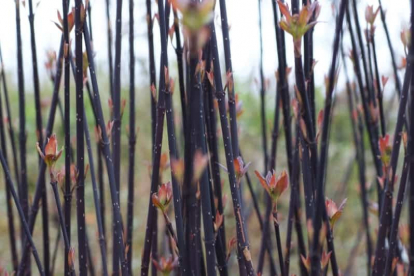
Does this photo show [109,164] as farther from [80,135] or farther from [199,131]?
[199,131]

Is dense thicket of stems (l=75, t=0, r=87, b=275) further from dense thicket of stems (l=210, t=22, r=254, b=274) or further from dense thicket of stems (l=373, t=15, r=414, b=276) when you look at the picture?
dense thicket of stems (l=373, t=15, r=414, b=276)

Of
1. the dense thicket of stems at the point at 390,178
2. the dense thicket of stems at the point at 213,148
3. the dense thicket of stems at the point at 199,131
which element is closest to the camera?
the dense thicket of stems at the point at 199,131

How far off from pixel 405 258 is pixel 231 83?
1.01m

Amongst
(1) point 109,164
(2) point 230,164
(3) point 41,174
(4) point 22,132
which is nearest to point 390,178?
(2) point 230,164

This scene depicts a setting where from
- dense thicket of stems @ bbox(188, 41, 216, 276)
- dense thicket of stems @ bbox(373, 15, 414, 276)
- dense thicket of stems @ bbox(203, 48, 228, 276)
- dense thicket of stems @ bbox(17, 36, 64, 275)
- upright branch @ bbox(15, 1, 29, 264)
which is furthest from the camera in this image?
upright branch @ bbox(15, 1, 29, 264)

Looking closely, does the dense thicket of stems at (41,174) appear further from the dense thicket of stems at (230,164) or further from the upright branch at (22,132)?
the dense thicket of stems at (230,164)

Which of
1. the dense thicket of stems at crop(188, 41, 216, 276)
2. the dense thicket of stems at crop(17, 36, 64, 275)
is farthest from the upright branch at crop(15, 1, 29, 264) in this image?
the dense thicket of stems at crop(188, 41, 216, 276)

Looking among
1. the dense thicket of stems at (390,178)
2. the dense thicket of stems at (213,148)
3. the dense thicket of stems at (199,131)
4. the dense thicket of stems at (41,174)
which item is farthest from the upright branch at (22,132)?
the dense thicket of stems at (390,178)

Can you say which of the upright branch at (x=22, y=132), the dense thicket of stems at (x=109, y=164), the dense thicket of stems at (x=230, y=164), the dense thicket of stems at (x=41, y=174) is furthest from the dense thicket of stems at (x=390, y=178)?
the upright branch at (x=22, y=132)

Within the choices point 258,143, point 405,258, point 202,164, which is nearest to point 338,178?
point 258,143

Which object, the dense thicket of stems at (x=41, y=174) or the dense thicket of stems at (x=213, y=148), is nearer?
the dense thicket of stems at (x=213, y=148)

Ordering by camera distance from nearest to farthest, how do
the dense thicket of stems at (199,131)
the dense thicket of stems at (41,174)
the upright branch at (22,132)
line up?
the dense thicket of stems at (199,131)
the dense thicket of stems at (41,174)
the upright branch at (22,132)

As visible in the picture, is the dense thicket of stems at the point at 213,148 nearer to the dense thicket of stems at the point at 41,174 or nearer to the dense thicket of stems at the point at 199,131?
the dense thicket of stems at the point at 199,131

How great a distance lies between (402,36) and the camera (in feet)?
3.65
